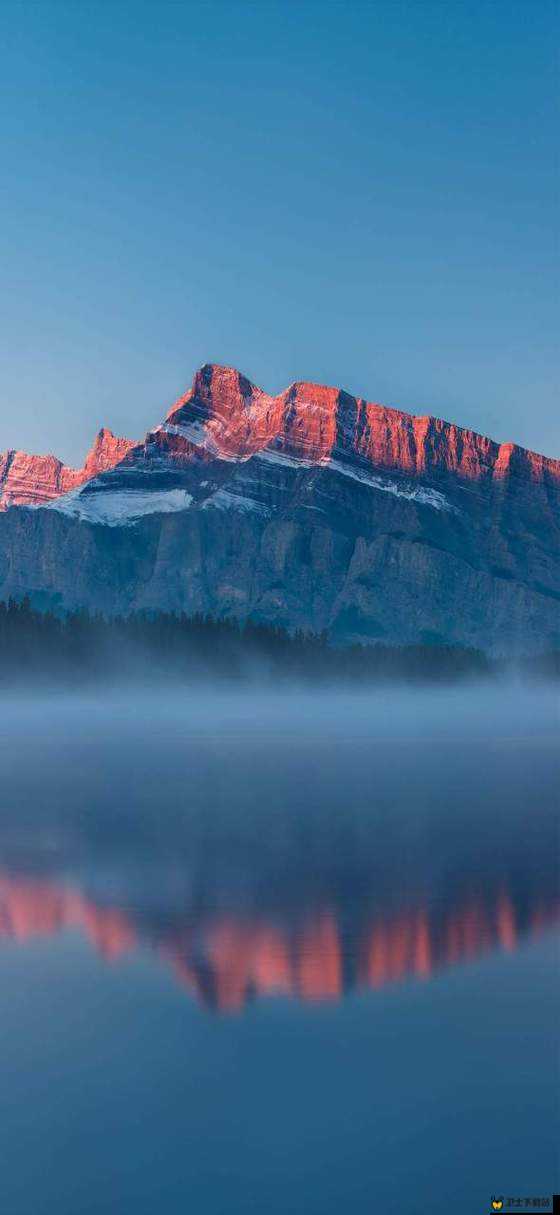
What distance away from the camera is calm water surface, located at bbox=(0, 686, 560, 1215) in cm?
1584

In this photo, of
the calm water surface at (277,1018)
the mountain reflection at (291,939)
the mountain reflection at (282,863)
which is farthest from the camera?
the mountain reflection at (282,863)

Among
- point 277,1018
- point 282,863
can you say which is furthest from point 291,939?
point 282,863

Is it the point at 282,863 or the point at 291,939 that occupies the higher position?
the point at 282,863

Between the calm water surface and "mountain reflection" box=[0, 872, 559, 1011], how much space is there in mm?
99

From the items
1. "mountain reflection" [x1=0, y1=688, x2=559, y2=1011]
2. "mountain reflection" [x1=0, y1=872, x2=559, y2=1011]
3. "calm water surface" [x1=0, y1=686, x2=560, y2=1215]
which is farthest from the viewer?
"mountain reflection" [x1=0, y1=688, x2=559, y2=1011]

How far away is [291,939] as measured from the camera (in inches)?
1123

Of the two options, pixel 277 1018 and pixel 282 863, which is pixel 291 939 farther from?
pixel 282 863

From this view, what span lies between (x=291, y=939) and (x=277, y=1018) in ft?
21.5

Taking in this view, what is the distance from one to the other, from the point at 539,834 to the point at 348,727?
10583cm

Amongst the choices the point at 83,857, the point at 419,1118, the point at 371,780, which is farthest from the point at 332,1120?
the point at 371,780

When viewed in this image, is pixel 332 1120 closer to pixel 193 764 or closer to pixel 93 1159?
pixel 93 1159

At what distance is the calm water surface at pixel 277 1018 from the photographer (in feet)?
52.0

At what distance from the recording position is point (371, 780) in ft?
251

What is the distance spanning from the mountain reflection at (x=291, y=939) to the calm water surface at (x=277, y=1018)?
10 centimetres
